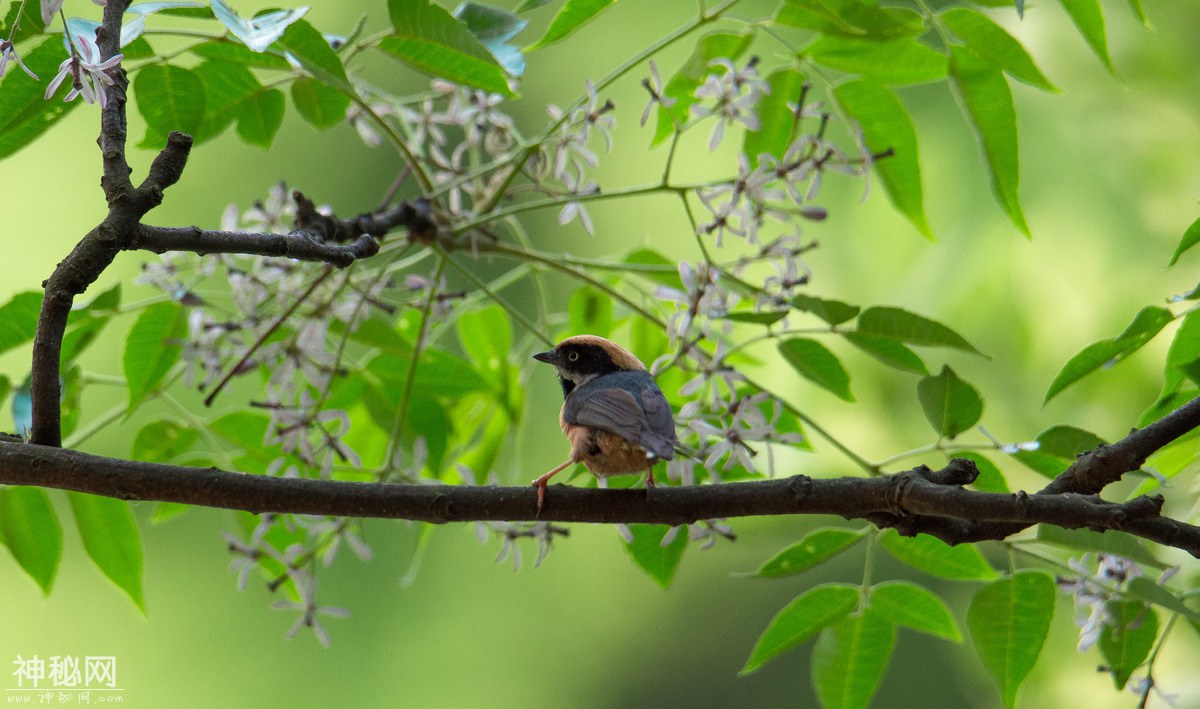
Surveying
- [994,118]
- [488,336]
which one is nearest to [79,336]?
[488,336]

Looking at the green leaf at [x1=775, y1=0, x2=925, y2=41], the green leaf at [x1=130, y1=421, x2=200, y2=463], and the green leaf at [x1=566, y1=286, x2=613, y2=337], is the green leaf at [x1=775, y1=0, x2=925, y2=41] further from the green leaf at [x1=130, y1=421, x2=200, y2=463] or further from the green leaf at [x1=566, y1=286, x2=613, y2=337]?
the green leaf at [x1=130, y1=421, x2=200, y2=463]

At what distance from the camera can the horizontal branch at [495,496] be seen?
0.69 m

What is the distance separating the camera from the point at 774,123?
3.80ft

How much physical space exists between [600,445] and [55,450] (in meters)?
0.43

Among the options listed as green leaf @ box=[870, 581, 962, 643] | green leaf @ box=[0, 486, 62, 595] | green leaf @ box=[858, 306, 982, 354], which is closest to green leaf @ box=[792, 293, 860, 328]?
green leaf @ box=[858, 306, 982, 354]

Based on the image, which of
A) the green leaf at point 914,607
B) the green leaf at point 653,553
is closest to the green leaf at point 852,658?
the green leaf at point 914,607

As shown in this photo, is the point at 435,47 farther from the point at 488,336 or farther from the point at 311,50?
the point at 488,336

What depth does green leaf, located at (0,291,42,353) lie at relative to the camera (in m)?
1.00

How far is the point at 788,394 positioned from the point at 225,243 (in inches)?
62.8

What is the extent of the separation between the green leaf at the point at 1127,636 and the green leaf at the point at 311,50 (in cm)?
78

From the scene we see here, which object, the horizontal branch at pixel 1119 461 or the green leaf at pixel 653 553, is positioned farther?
the green leaf at pixel 653 553

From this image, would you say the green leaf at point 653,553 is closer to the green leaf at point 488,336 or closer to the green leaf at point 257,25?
the green leaf at point 488,336

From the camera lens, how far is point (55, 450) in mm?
703

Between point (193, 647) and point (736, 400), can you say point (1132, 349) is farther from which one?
point (193, 647)
